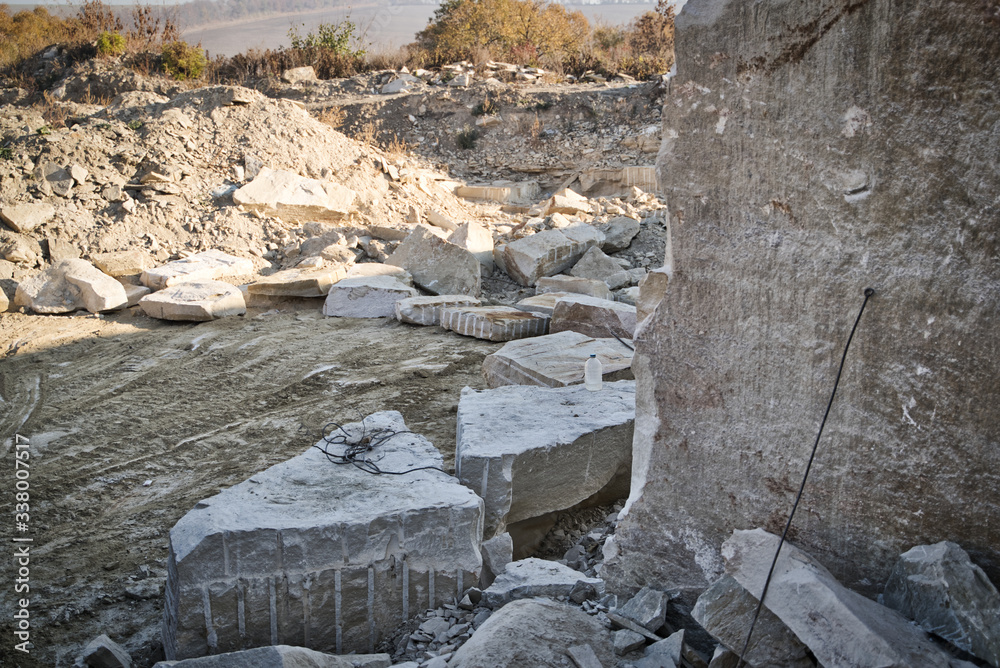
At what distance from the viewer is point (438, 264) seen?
7824 mm

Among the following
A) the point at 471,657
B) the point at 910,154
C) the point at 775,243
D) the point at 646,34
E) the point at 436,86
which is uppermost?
the point at 646,34

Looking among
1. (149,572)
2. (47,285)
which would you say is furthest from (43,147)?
(149,572)

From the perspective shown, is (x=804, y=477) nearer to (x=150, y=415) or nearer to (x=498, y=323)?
(x=498, y=323)

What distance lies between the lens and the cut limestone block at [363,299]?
703 cm

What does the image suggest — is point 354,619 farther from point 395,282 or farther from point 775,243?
point 395,282

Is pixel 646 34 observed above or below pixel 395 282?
above

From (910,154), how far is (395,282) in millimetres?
5883

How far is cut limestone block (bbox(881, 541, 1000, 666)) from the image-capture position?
1.77m

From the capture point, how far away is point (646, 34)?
18250 mm

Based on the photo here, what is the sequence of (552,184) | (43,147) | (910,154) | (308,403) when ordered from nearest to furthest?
(910,154)
(308,403)
(43,147)
(552,184)

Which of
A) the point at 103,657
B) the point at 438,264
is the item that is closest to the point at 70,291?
the point at 438,264

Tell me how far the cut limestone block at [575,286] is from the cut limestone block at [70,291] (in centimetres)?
448

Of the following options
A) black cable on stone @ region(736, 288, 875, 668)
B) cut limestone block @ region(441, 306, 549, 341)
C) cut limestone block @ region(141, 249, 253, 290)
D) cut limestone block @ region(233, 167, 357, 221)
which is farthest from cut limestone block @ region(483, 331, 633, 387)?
cut limestone block @ region(233, 167, 357, 221)

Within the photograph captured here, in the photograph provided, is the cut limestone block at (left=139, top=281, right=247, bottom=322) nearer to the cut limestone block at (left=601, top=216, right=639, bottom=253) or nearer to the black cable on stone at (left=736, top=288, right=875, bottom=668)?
the cut limestone block at (left=601, top=216, right=639, bottom=253)
